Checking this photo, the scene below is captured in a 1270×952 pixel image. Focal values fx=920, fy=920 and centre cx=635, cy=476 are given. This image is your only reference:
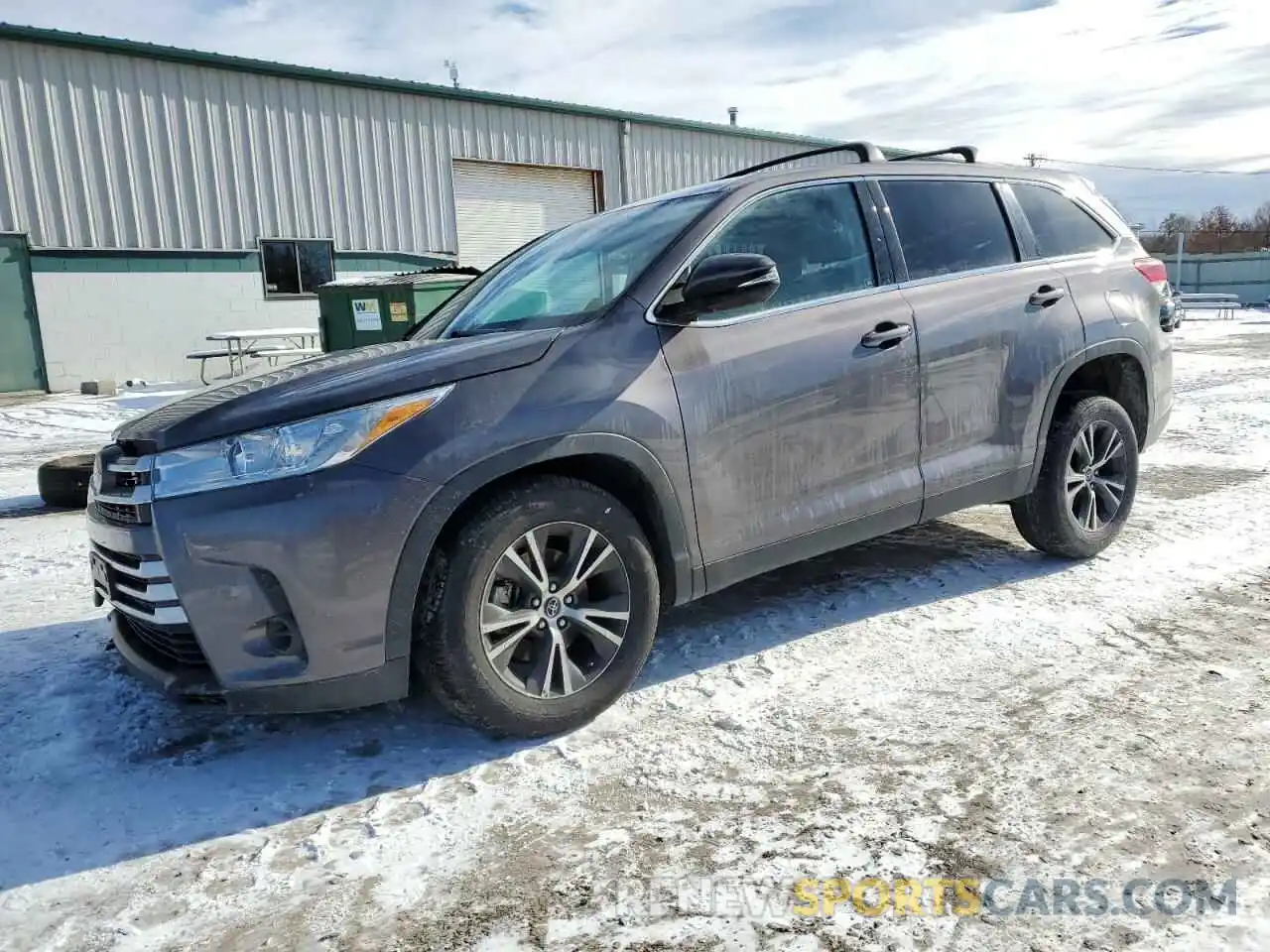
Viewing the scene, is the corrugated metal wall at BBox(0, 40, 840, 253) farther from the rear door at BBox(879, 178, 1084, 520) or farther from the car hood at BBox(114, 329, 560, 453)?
the rear door at BBox(879, 178, 1084, 520)

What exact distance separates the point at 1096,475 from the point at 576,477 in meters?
2.77

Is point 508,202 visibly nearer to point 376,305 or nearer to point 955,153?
point 376,305

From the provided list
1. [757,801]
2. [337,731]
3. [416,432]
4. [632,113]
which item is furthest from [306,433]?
[632,113]

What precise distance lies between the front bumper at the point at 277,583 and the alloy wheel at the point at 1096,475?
124 inches

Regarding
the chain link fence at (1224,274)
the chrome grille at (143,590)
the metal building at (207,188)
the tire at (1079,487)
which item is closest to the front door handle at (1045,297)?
the tire at (1079,487)

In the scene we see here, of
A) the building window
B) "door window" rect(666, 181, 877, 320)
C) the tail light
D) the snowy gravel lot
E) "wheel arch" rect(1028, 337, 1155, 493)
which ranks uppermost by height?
the building window

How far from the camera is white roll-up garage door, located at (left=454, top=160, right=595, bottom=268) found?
18.4 m

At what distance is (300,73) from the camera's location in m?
15.9

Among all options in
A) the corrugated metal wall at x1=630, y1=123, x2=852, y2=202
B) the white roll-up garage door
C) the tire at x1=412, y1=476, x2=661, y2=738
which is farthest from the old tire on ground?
the corrugated metal wall at x1=630, y1=123, x2=852, y2=202

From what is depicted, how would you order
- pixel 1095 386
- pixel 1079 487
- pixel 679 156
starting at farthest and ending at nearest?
pixel 679 156, pixel 1095 386, pixel 1079 487

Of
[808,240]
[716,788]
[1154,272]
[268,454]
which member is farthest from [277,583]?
[1154,272]

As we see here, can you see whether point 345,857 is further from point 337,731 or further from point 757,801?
point 757,801

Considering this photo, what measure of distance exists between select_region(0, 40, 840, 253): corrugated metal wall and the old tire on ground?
990cm

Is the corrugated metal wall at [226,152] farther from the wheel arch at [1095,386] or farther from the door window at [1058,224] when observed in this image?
the wheel arch at [1095,386]
